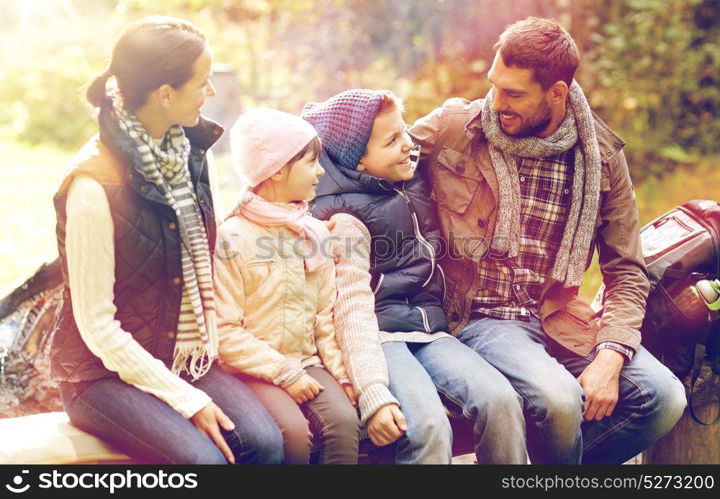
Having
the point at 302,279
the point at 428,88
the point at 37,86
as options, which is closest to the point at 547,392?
the point at 302,279

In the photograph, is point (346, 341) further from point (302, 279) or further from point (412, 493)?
point (412, 493)

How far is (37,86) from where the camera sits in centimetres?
1094

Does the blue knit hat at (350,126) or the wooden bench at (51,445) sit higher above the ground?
the blue knit hat at (350,126)

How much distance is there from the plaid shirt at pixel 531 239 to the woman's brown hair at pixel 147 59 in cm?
143

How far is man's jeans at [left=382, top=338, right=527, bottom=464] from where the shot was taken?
273cm

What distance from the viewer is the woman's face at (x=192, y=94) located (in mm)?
2537

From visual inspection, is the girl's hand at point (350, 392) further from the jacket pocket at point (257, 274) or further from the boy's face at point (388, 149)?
the boy's face at point (388, 149)

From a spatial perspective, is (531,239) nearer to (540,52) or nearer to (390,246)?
(390,246)

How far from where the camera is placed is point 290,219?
9.29ft

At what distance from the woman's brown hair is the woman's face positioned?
1.2 inches

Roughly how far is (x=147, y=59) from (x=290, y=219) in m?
0.73

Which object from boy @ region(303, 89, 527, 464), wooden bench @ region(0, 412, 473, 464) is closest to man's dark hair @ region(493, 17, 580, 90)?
boy @ region(303, 89, 527, 464)

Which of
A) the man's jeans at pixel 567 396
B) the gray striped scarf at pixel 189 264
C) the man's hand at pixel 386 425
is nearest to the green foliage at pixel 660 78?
the man's jeans at pixel 567 396

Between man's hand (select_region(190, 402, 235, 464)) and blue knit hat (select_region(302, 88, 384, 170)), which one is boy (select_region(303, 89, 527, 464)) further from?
man's hand (select_region(190, 402, 235, 464))
